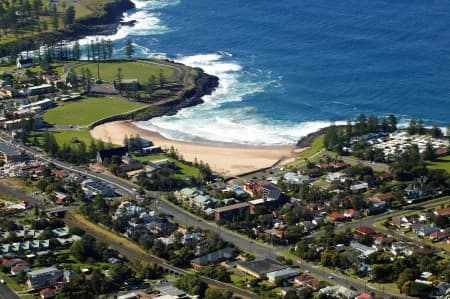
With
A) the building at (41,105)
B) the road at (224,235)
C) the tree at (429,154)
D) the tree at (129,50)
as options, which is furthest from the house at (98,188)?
the tree at (129,50)

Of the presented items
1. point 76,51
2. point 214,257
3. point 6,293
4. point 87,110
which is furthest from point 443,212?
point 76,51

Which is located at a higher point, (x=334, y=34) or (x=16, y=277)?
(x=334, y=34)

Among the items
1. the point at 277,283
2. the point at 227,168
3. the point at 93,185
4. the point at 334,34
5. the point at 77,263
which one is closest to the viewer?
the point at 277,283

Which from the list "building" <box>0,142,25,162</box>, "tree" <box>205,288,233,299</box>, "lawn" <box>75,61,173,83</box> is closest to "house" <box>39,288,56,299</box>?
"tree" <box>205,288,233,299</box>

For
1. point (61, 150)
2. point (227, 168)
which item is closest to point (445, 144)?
point (227, 168)

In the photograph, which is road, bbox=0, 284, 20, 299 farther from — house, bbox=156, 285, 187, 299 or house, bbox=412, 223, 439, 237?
house, bbox=412, 223, 439, 237

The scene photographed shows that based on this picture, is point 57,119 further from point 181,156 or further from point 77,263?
point 77,263
